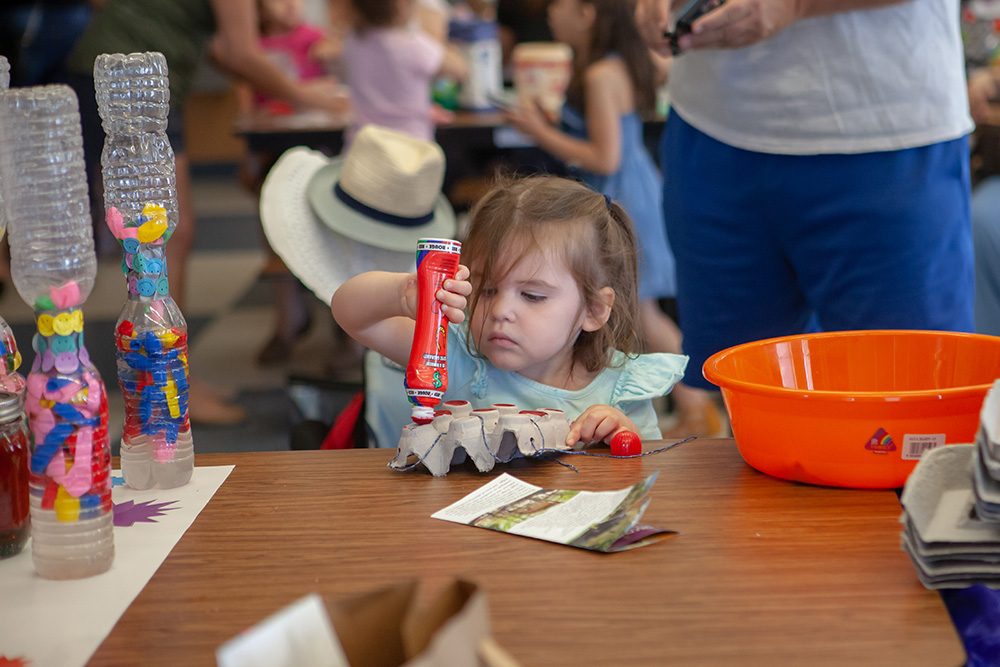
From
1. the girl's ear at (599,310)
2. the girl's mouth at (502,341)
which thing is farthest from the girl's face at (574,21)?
the girl's mouth at (502,341)

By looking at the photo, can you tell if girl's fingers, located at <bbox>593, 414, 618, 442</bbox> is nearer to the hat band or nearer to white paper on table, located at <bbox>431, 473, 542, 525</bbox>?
white paper on table, located at <bbox>431, 473, 542, 525</bbox>

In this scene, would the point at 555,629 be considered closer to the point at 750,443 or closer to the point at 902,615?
the point at 902,615

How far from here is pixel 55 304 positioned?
3.32 ft

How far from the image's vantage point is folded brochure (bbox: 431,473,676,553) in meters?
1.07

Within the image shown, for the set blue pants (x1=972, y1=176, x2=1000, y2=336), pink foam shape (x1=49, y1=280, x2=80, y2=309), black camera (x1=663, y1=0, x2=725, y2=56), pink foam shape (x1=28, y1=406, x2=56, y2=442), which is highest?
black camera (x1=663, y1=0, x2=725, y2=56)

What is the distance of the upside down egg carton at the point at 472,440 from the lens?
128 cm

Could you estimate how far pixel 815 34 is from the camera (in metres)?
1.66

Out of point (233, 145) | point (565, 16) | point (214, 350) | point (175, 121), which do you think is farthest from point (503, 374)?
point (233, 145)

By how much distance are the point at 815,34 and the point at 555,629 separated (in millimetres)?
1093

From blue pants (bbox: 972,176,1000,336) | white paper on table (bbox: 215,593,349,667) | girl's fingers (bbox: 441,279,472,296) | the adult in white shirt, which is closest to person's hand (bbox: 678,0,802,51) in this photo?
the adult in white shirt

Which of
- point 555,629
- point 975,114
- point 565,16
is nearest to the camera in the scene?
point 555,629

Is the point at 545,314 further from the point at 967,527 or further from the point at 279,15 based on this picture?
the point at 279,15

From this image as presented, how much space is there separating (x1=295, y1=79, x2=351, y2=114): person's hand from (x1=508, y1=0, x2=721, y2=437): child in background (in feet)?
2.55

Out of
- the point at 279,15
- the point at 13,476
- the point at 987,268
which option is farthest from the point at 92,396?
the point at 279,15
